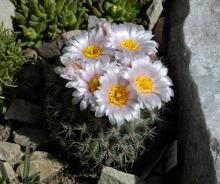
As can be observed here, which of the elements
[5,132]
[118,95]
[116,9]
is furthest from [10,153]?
[116,9]

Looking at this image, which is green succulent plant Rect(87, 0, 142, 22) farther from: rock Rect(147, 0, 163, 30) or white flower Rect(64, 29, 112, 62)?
white flower Rect(64, 29, 112, 62)

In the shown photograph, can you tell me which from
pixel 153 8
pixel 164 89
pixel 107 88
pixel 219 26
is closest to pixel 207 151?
pixel 164 89

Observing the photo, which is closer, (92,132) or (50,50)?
(92,132)

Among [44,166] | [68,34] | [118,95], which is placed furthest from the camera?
[68,34]

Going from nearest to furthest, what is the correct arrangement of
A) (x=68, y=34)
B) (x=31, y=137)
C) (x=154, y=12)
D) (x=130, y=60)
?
(x=130, y=60) → (x=31, y=137) → (x=68, y=34) → (x=154, y=12)

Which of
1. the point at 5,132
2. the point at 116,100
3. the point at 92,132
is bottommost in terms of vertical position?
the point at 5,132

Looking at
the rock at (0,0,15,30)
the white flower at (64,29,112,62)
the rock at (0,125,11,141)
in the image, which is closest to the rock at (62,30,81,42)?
the rock at (0,0,15,30)

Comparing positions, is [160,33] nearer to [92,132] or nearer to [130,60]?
[130,60]
